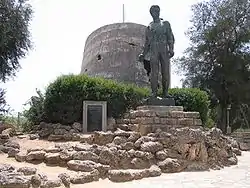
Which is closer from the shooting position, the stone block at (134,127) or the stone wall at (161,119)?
the stone wall at (161,119)

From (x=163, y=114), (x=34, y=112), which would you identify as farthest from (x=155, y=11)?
(x=34, y=112)

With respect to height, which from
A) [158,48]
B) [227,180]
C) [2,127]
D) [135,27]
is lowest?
[227,180]

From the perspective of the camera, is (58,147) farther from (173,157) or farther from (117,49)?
(117,49)

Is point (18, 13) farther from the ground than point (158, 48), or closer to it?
farther from the ground

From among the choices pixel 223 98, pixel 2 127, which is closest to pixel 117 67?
pixel 223 98

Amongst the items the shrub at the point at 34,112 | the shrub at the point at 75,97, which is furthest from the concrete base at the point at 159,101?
the shrub at the point at 34,112

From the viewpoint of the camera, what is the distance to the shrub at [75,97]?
1192 cm

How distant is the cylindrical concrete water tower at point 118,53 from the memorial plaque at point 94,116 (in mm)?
8588

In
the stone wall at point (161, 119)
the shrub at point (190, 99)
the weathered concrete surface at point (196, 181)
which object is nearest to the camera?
the weathered concrete surface at point (196, 181)

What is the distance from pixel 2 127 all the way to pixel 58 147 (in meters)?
3.94

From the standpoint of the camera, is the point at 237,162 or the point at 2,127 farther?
the point at 2,127

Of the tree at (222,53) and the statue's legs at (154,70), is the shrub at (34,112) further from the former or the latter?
the tree at (222,53)

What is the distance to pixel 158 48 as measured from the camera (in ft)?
34.1

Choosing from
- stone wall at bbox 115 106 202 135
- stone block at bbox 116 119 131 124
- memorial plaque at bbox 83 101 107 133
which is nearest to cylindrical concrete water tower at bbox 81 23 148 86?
stone block at bbox 116 119 131 124
